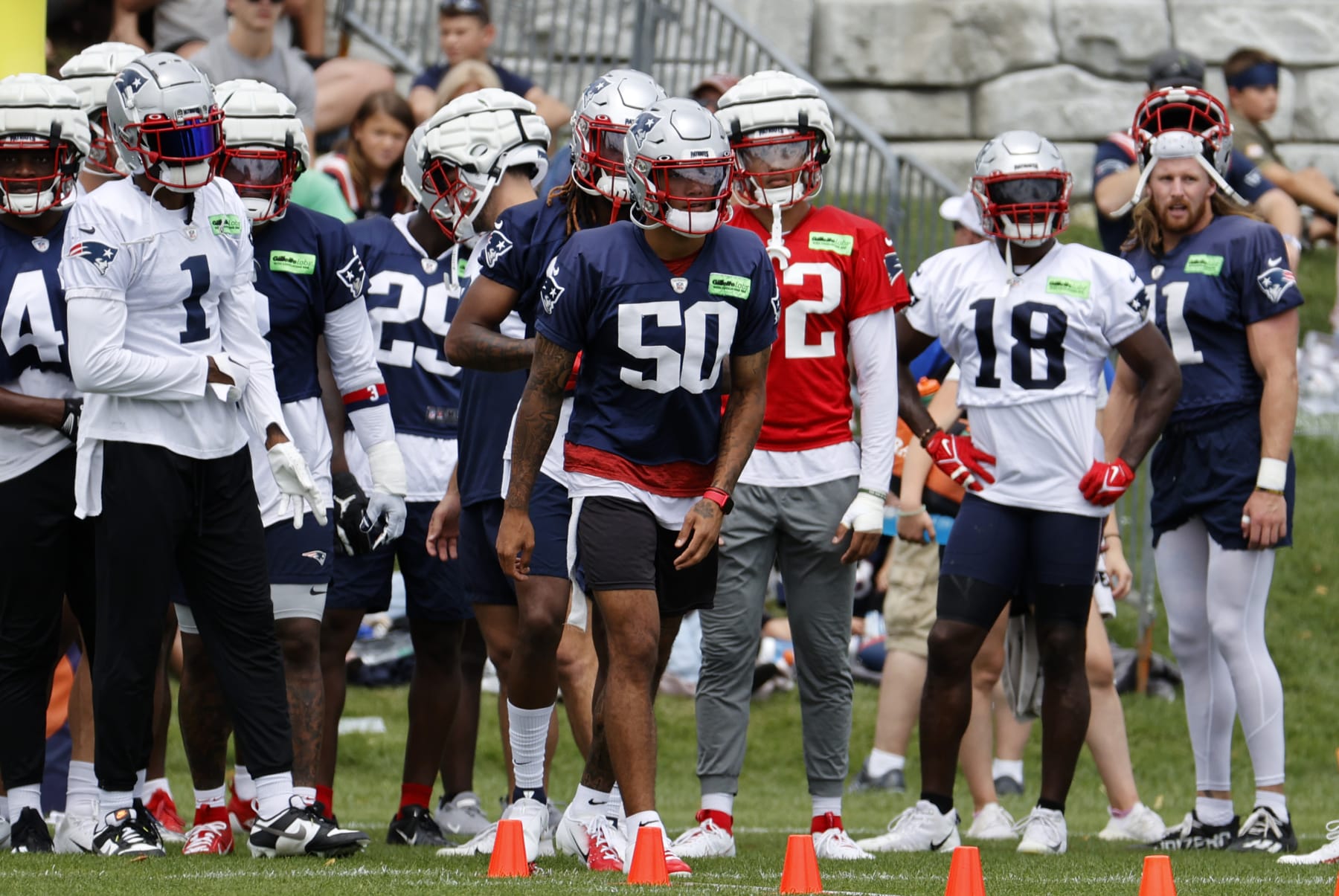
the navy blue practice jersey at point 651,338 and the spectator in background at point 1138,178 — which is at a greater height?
the spectator in background at point 1138,178

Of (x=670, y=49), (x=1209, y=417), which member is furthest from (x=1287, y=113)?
(x=1209, y=417)

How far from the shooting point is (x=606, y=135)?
6273 mm

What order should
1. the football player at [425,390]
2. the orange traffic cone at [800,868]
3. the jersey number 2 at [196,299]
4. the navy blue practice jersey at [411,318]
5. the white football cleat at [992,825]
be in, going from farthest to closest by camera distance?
1. the white football cleat at [992,825]
2. the navy blue practice jersey at [411,318]
3. the football player at [425,390]
4. the jersey number 2 at [196,299]
5. the orange traffic cone at [800,868]

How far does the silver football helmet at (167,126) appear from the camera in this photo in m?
5.92

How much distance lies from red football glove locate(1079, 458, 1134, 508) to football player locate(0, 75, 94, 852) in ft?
10.5

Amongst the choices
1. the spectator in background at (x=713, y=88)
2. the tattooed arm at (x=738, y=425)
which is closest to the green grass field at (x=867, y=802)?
the tattooed arm at (x=738, y=425)

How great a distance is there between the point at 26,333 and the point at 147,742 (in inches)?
51.4

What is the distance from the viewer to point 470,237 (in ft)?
23.7

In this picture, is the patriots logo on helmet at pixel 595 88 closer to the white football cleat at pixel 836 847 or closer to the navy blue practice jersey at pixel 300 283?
the navy blue practice jersey at pixel 300 283

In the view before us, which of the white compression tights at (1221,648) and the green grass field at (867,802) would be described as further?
the white compression tights at (1221,648)

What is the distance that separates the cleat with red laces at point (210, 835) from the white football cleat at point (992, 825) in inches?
111

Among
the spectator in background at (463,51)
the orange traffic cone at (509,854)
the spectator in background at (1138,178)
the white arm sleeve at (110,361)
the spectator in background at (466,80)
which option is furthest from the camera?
the spectator in background at (463,51)

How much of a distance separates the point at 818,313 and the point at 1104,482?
1.09 m

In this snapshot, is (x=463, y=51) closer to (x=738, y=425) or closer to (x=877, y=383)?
(x=877, y=383)
